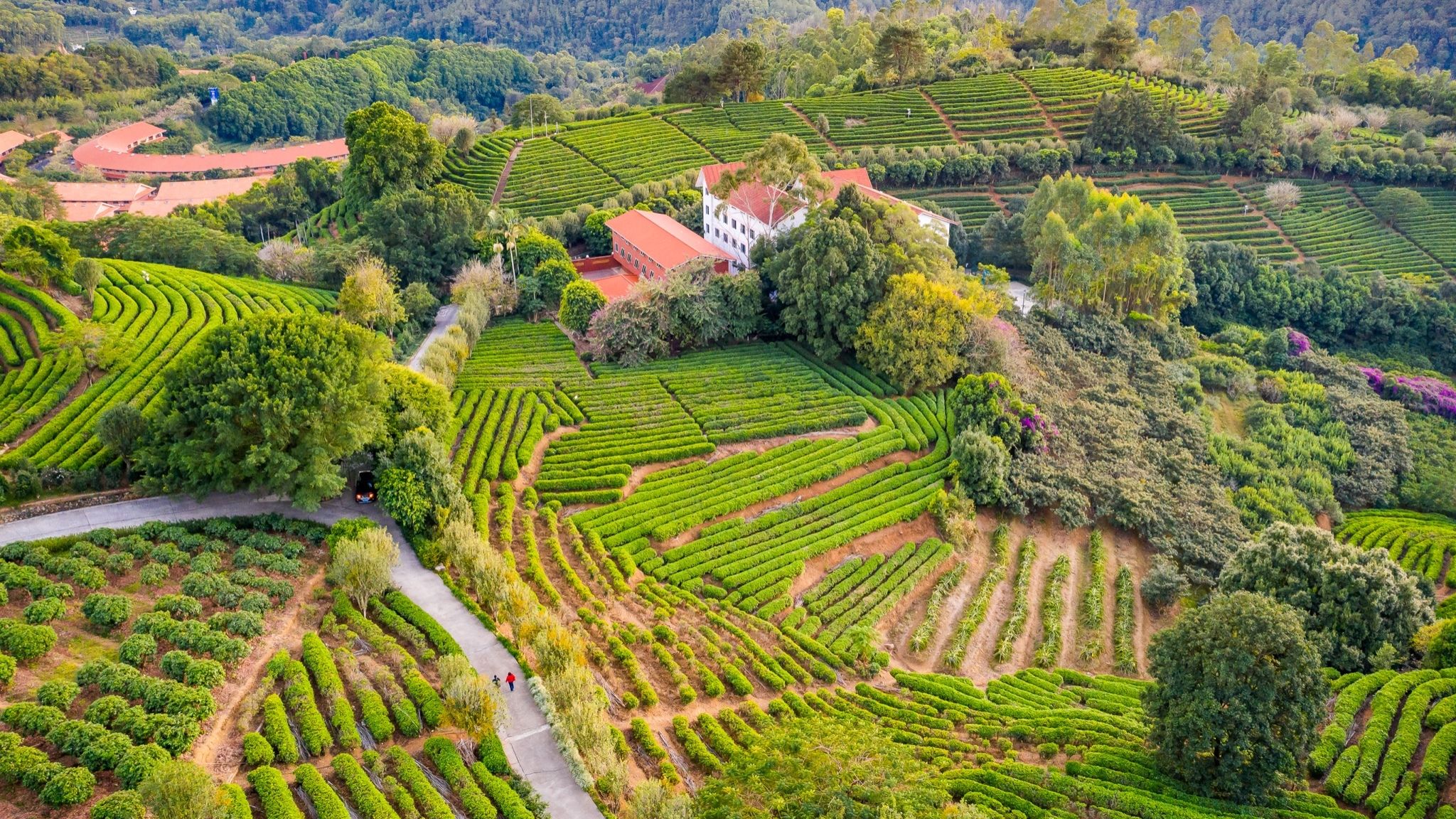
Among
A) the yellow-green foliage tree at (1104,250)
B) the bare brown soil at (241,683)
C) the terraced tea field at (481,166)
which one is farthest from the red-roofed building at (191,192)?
the yellow-green foliage tree at (1104,250)

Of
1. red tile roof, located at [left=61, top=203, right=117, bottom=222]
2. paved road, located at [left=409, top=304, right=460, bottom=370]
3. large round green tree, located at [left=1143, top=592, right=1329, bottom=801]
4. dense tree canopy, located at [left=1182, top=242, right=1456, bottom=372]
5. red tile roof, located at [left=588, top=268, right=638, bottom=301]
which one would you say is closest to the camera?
large round green tree, located at [left=1143, top=592, right=1329, bottom=801]

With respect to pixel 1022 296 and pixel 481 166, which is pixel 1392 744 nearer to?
pixel 1022 296

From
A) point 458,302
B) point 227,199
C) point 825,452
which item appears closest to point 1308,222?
point 825,452

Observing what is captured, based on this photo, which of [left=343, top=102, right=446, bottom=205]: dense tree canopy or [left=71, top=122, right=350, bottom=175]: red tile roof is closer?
[left=343, top=102, right=446, bottom=205]: dense tree canopy

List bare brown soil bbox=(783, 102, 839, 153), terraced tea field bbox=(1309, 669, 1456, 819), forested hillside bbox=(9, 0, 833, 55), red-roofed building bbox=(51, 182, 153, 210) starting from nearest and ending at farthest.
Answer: terraced tea field bbox=(1309, 669, 1456, 819)
bare brown soil bbox=(783, 102, 839, 153)
red-roofed building bbox=(51, 182, 153, 210)
forested hillside bbox=(9, 0, 833, 55)

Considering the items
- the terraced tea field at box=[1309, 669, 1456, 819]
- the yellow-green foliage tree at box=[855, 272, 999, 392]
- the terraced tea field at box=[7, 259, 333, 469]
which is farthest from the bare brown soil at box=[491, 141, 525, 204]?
the terraced tea field at box=[1309, 669, 1456, 819]

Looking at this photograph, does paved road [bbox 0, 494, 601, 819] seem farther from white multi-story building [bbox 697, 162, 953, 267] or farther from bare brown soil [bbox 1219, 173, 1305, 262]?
bare brown soil [bbox 1219, 173, 1305, 262]

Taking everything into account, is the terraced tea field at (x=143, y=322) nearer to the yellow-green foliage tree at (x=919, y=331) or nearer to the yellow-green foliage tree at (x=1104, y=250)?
the yellow-green foliage tree at (x=919, y=331)
